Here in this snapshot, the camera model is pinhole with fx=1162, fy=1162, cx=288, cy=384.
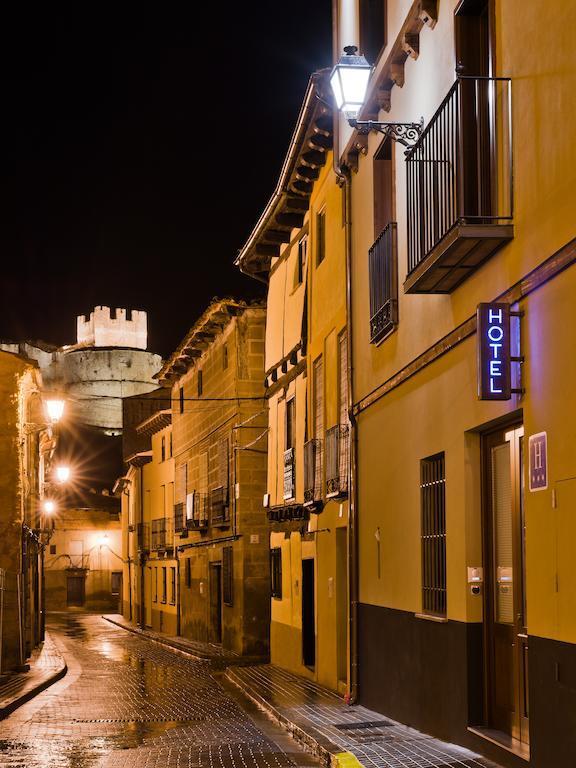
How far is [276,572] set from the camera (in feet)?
74.0

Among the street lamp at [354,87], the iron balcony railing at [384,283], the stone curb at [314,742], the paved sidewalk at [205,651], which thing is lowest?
the paved sidewalk at [205,651]

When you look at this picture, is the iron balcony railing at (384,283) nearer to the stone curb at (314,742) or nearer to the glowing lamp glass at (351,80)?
the glowing lamp glass at (351,80)

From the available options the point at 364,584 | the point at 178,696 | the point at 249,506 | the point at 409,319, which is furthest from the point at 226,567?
the point at 409,319

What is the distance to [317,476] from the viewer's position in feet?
59.7

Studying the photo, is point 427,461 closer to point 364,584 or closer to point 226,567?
point 364,584

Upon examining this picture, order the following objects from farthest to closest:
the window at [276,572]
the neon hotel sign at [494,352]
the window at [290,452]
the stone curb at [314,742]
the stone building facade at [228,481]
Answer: the stone building facade at [228,481]
the window at [276,572]
the window at [290,452]
the stone curb at [314,742]
the neon hotel sign at [494,352]

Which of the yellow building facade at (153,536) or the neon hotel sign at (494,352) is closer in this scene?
the neon hotel sign at (494,352)

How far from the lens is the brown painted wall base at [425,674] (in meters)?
9.62

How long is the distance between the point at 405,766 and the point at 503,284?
12.8ft

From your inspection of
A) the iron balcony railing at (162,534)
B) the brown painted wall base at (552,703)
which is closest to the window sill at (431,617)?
the brown painted wall base at (552,703)

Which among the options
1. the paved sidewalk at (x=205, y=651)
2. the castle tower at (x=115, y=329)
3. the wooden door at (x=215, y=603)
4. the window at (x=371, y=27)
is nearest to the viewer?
the window at (x=371, y=27)

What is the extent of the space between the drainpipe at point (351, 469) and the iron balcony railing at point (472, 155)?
17.5 feet

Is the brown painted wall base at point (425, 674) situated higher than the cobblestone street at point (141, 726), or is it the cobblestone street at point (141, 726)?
the brown painted wall base at point (425, 674)

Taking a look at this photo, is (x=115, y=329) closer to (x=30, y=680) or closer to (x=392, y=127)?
(x=30, y=680)
